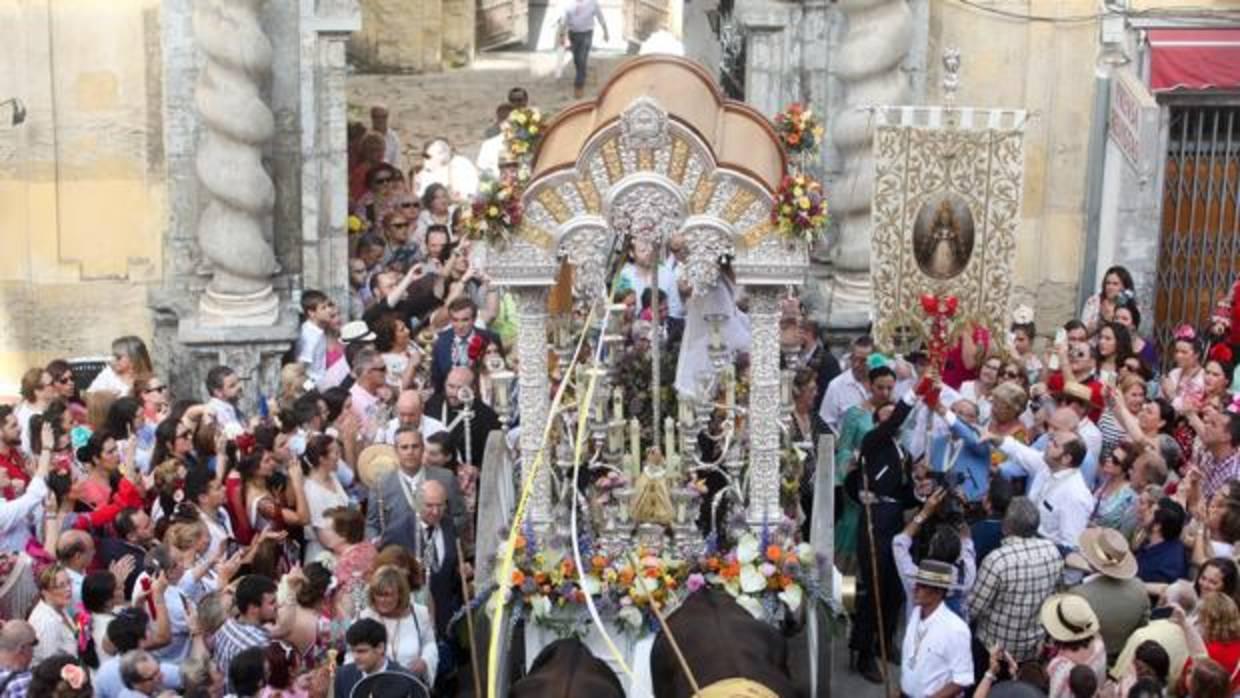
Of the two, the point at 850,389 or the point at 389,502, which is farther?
the point at 850,389

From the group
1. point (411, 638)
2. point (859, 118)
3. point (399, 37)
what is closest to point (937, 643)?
point (411, 638)

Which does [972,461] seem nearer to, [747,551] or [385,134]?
[747,551]

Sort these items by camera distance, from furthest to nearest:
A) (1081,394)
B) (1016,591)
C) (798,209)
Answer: (1081,394) < (798,209) < (1016,591)

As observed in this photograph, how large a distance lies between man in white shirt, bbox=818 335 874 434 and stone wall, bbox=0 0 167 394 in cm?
568

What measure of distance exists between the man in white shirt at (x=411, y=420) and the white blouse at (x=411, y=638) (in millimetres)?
2212

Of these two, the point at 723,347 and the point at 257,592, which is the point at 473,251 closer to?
the point at 723,347

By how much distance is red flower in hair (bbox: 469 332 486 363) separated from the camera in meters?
14.7

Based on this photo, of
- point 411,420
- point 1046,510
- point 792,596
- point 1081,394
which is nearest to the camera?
point 792,596

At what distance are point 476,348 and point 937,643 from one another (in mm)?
5026

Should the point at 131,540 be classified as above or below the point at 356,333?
below

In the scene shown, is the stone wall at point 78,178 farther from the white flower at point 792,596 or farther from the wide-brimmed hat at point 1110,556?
the wide-brimmed hat at point 1110,556

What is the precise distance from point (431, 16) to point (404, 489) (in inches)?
568

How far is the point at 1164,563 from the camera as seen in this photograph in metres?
11.5

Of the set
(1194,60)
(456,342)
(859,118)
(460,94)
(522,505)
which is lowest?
(522,505)
